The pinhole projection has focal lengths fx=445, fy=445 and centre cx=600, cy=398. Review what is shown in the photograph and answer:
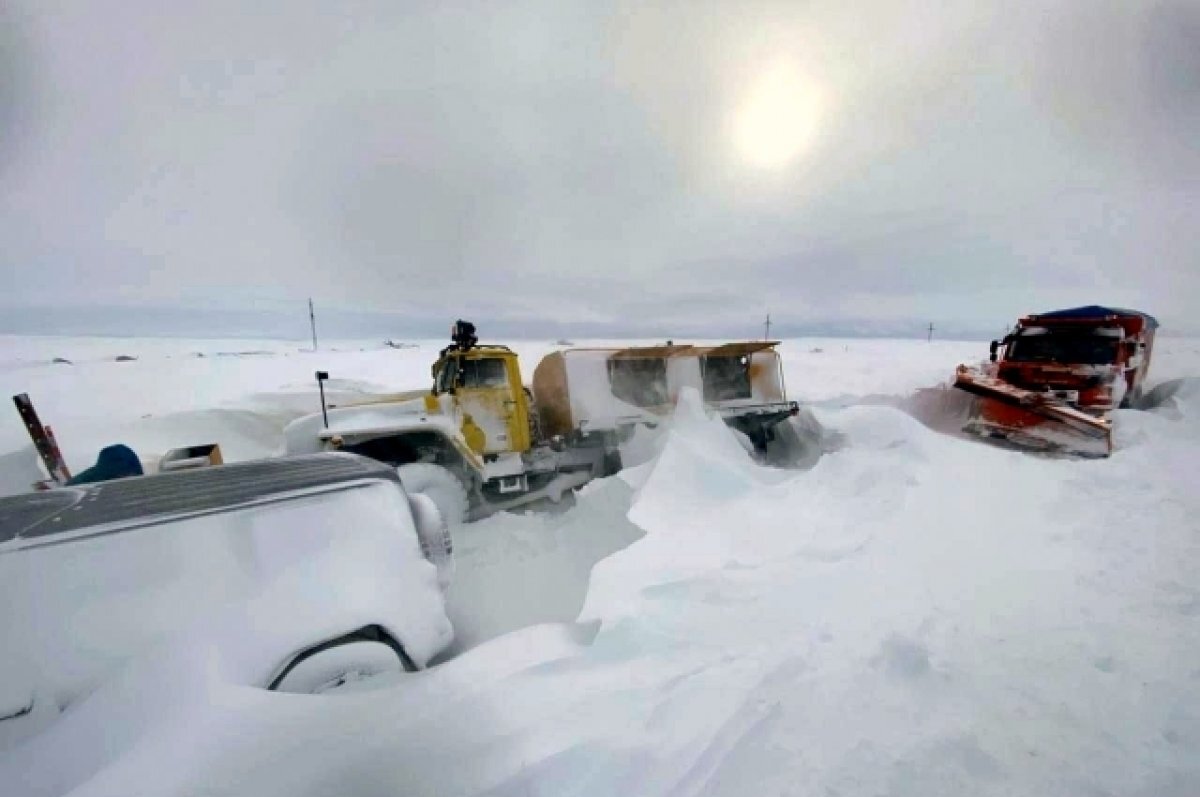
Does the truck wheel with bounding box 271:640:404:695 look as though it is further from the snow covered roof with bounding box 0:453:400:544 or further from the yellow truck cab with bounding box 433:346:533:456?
the yellow truck cab with bounding box 433:346:533:456

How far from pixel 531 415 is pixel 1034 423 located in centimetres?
816

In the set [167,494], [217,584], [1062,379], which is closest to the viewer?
[217,584]

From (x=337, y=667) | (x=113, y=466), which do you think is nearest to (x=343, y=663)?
(x=337, y=667)

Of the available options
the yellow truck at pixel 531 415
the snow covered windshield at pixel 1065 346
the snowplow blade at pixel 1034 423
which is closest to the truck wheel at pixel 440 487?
the yellow truck at pixel 531 415

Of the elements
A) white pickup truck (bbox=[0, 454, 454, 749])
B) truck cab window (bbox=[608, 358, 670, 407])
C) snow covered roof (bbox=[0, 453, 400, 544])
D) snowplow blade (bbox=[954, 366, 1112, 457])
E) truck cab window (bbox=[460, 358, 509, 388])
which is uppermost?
truck cab window (bbox=[460, 358, 509, 388])

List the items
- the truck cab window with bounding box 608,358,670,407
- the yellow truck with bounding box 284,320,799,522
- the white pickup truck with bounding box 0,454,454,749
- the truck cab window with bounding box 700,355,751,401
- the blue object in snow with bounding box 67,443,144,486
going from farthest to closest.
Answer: the truck cab window with bounding box 700,355,751,401
the truck cab window with bounding box 608,358,670,407
the yellow truck with bounding box 284,320,799,522
the blue object in snow with bounding box 67,443,144,486
the white pickup truck with bounding box 0,454,454,749

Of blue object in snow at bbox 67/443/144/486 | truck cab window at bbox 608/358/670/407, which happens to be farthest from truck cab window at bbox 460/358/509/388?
blue object in snow at bbox 67/443/144/486

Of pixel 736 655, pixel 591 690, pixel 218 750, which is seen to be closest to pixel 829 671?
pixel 736 655

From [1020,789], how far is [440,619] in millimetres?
2500

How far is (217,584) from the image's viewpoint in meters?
1.91

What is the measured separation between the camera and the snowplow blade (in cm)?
635

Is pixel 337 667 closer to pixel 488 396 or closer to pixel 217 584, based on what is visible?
pixel 217 584

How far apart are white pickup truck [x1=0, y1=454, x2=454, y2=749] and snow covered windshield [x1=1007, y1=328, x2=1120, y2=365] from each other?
467 inches

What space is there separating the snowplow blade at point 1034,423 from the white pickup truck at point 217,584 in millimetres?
8721
